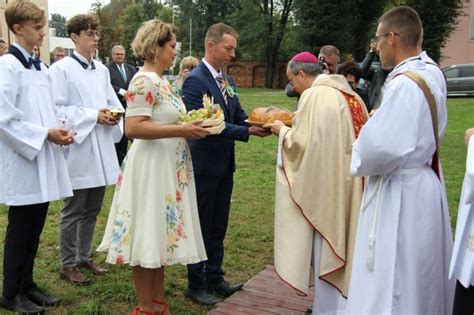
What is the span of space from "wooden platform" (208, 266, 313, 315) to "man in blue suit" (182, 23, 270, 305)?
0.14 m

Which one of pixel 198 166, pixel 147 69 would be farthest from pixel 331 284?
pixel 147 69

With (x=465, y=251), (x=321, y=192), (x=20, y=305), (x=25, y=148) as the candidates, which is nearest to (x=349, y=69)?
(x=321, y=192)

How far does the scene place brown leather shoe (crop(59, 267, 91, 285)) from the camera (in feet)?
15.2

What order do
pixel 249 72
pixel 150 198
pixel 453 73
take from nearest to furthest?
1. pixel 150 198
2. pixel 453 73
3. pixel 249 72

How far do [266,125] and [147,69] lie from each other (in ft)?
3.43

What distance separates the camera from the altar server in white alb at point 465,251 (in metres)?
2.51

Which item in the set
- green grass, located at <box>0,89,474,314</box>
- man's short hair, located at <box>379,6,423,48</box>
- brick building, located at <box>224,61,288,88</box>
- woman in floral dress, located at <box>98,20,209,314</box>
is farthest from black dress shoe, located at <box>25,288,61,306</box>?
brick building, located at <box>224,61,288,88</box>

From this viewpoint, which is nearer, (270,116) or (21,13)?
(21,13)

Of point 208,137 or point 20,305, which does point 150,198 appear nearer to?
point 208,137

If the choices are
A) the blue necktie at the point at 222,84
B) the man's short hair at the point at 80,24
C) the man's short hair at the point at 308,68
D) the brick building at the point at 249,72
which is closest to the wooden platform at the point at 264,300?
the blue necktie at the point at 222,84

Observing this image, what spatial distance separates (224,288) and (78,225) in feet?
4.88

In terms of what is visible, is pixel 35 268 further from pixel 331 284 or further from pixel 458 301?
pixel 458 301

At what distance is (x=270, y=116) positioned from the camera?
412cm

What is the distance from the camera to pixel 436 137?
3.15 metres
